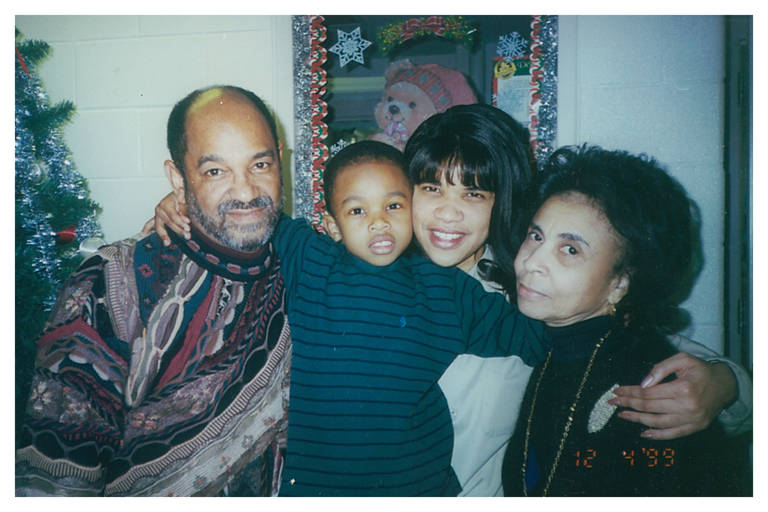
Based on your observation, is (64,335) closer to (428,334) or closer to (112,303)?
(112,303)

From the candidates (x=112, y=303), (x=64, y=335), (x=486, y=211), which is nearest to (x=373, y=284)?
(x=486, y=211)

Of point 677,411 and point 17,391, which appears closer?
point 677,411

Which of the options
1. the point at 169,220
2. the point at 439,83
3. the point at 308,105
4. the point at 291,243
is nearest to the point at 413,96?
the point at 439,83

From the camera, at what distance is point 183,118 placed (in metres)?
1.45

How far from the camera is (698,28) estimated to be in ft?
4.83

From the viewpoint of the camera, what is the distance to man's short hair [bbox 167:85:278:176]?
1432 mm

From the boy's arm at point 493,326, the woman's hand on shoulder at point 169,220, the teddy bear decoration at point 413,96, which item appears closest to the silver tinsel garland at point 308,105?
the teddy bear decoration at point 413,96

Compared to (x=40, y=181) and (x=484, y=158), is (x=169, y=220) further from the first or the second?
(x=484, y=158)

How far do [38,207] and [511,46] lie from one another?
5.15 ft

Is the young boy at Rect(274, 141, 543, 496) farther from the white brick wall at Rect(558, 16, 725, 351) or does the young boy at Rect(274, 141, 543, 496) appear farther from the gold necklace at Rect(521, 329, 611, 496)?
the white brick wall at Rect(558, 16, 725, 351)

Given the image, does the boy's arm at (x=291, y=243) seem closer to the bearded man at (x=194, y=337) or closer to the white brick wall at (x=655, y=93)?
the bearded man at (x=194, y=337)

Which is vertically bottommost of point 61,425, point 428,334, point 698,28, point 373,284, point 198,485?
point 198,485

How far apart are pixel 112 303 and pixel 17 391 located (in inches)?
21.9

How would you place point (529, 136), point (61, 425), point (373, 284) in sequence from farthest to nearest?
point (529, 136)
point (373, 284)
point (61, 425)
